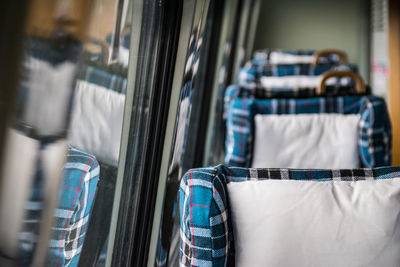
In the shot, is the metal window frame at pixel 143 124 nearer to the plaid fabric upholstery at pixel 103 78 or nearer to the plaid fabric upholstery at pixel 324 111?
the plaid fabric upholstery at pixel 103 78

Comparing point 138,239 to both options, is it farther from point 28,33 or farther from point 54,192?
point 28,33

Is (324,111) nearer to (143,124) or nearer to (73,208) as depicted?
(143,124)

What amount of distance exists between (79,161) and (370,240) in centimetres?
65

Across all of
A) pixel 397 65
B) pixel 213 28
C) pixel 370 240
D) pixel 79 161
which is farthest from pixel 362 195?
pixel 397 65

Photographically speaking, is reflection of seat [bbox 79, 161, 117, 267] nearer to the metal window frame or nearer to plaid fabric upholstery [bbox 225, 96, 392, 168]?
the metal window frame

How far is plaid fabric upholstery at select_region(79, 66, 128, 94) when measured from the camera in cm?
71

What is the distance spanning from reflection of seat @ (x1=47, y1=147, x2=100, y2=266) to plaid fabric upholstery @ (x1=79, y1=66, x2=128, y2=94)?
0.12 m

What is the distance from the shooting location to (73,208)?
725mm

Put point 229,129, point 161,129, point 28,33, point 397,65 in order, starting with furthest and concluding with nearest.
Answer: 1. point 397,65
2. point 229,129
3. point 161,129
4. point 28,33

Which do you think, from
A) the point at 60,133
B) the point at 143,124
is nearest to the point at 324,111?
→ the point at 143,124

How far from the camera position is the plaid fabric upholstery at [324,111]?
164 centimetres

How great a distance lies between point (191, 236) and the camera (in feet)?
Result: 3.13

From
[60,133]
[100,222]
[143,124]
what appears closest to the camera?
[60,133]

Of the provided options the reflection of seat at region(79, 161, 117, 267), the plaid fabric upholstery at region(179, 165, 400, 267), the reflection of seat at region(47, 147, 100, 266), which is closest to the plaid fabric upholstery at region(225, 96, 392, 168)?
the plaid fabric upholstery at region(179, 165, 400, 267)
